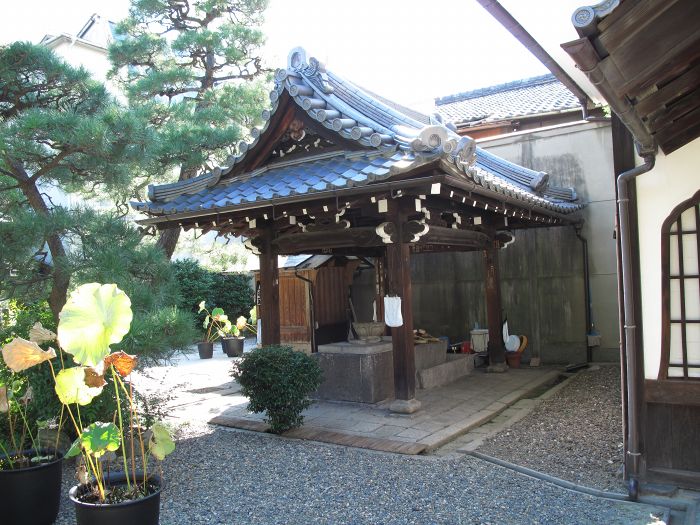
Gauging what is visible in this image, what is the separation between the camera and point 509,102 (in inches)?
601

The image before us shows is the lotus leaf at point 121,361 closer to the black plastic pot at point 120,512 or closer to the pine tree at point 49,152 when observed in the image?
the black plastic pot at point 120,512

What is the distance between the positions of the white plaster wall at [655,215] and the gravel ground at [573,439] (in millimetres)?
1152

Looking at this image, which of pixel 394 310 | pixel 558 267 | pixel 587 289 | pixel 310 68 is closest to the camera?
pixel 394 310

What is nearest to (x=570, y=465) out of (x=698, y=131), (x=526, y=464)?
(x=526, y=464)

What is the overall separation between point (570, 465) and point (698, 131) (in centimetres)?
326

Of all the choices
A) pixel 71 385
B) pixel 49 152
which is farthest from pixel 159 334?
pixel 49 152

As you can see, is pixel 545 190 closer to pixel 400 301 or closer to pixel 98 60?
pixel 400 301

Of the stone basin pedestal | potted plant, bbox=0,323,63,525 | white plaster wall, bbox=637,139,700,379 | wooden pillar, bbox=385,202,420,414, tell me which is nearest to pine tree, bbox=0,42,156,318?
potted plant, bbox=0,323,63,525

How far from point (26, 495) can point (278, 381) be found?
2801 millimetres

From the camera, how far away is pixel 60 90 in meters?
5.61

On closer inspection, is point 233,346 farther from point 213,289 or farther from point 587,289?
point 587,289

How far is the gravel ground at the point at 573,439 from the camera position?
5047 millimetres

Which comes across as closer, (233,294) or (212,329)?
(212,329)

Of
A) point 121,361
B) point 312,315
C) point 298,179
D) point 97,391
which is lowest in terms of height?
point 312,315
